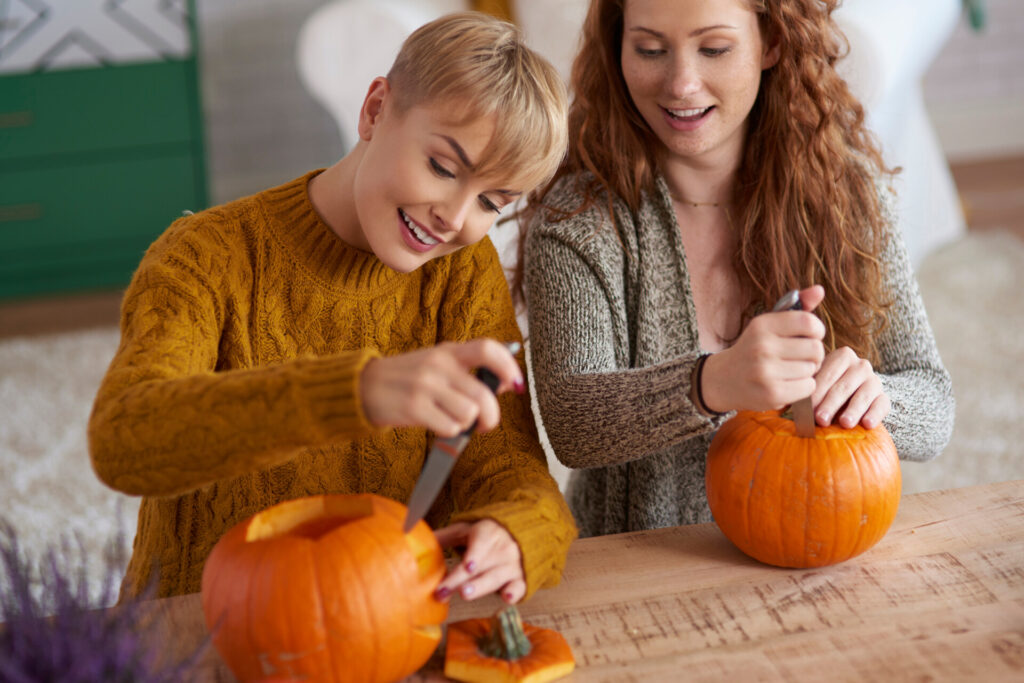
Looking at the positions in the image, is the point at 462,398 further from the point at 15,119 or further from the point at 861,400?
the point at 15,119

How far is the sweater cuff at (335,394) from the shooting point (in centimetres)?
77

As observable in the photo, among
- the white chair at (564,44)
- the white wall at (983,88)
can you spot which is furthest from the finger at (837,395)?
the white wall at (983,88)

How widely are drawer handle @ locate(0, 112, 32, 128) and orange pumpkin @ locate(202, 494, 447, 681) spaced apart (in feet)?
10.5

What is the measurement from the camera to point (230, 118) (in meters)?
4.21

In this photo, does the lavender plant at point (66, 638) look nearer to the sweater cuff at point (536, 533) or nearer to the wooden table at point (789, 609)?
the wooden table at point (789, 609)

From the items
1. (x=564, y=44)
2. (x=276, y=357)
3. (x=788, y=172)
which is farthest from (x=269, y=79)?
(x=276, y=357)

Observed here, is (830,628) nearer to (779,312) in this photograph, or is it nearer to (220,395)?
(779,312)

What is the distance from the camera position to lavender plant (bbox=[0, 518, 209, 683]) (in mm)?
630

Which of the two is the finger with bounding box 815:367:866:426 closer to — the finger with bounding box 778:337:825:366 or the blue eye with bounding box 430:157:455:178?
the finger with bounding box 778:337:825:366

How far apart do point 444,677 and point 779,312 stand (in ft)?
1.47

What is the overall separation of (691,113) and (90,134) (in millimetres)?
2878

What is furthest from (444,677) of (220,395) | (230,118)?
(230,118)

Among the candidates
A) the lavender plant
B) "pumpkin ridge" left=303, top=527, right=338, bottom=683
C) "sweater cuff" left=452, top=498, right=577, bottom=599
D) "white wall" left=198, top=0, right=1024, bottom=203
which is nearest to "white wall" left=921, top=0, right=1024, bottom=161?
"white wall" left=198, top=0, right=1024, bottom=203

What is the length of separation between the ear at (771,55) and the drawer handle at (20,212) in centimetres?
302
